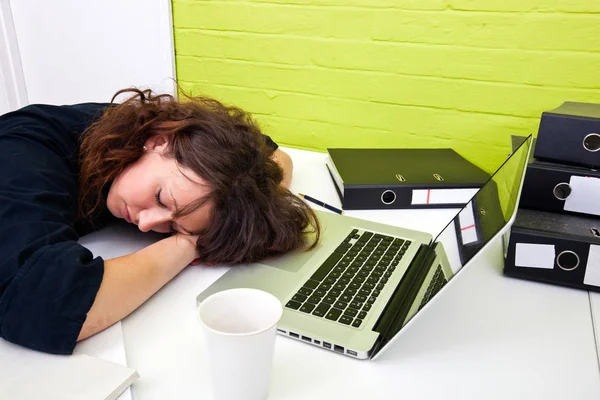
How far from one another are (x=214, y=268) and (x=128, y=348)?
0.24 metres

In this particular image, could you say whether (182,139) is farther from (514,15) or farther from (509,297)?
(514,15)

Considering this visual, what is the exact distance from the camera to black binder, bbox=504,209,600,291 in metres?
0.83

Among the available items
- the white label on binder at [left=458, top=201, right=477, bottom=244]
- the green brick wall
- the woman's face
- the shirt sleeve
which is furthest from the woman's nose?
the green brick wall

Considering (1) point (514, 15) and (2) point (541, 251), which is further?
(1) point (514, 15)

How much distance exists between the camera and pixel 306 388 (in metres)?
0.62

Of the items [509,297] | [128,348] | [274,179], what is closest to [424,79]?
[274,179]

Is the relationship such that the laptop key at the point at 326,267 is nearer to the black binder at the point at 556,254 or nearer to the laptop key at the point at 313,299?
the laptop key at the point at 313,299

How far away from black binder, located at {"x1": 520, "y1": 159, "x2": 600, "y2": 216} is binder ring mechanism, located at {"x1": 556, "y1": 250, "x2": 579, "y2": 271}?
0.13 meters

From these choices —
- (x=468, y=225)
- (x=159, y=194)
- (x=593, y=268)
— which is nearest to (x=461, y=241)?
(x=468, y=225)

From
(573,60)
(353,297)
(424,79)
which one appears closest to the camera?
(353,297)

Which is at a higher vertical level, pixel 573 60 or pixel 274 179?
pixel 573 60

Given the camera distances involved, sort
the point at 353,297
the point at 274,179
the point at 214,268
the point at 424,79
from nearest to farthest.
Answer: the point at 353,297
the point at 214,268
the point at 274,179
the point at 424,79

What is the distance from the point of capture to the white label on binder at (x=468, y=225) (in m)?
0.70

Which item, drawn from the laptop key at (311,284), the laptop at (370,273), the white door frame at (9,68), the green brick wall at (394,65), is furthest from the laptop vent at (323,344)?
the white door frame at (9,68)
